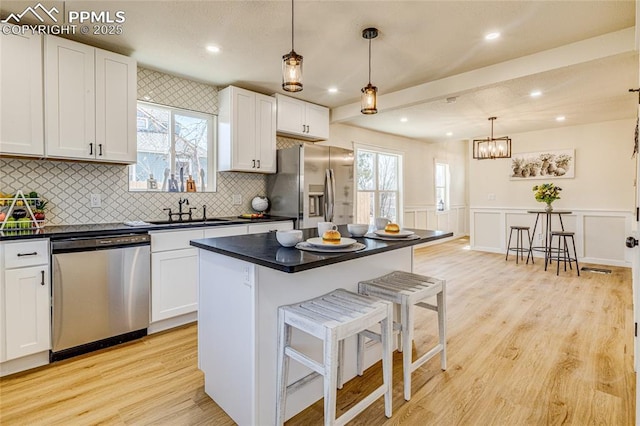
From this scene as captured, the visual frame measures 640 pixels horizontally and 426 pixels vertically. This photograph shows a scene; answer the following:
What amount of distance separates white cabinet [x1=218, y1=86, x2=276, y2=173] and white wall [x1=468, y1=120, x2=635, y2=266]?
17.2 ft

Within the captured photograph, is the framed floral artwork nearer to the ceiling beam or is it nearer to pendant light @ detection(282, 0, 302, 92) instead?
the ceiling beam

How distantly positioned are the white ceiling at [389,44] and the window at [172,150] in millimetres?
486

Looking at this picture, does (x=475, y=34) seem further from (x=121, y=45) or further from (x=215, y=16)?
(x=121, y=45)

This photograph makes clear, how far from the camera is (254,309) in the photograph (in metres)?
1.60

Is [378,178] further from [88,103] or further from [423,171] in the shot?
[88,103]

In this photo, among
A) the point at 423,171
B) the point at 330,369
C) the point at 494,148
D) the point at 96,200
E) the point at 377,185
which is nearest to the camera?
the point at 330,369

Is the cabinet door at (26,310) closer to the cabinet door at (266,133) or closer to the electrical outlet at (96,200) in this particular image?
the electrical outlet at (96,200)

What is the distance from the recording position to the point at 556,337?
2844mm

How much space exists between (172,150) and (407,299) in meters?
3.06

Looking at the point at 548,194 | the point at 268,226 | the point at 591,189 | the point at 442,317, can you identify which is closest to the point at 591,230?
the point at 591,189

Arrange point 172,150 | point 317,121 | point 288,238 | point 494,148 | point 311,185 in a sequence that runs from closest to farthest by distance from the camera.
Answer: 1. point 288,238
2. point 172,150
3. point 311,185
4. point 317,121
5. point 494,148

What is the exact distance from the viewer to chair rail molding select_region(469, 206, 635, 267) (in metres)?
5.62

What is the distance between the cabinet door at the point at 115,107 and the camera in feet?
9.38

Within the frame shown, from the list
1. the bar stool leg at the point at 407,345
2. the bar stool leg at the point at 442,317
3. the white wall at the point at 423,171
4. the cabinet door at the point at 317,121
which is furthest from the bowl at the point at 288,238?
the white wall at the point at 423,171
